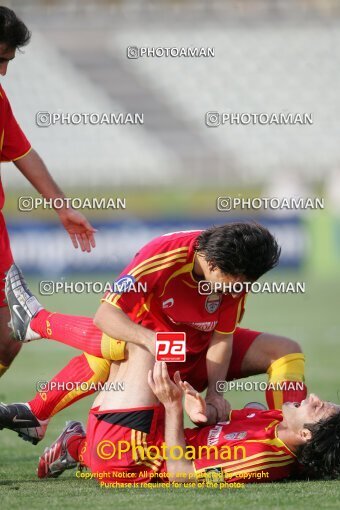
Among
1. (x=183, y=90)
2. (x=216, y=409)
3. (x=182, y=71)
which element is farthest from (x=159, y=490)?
(x=182, y=71)

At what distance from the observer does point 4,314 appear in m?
5.45

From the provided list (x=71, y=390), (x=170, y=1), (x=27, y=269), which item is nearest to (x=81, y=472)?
(x=71, y=390)

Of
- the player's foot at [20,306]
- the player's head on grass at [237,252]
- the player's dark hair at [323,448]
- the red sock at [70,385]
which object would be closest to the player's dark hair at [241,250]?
the player's head on grass at [237,252]

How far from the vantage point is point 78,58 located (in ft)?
89.7

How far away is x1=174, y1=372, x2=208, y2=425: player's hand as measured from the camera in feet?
15.0

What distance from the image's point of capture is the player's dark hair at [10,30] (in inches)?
196

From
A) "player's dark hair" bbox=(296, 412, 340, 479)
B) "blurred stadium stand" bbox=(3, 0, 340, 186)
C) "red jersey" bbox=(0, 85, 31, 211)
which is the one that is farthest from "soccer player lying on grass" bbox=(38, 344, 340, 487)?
"blurred stadium stand" bbox=(3, 0, 340, 186)

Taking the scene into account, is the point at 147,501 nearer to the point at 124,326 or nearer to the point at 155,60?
the point at 124,326

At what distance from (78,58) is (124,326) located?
23560mm

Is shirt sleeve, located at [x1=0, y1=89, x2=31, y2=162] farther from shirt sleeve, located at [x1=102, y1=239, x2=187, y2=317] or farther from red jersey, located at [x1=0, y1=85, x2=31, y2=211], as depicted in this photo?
shirt sleeve, located at [x1=102, y1=239, x2=187, y2=317]

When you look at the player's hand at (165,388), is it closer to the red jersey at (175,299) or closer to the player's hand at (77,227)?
the red jersey at (175,299)

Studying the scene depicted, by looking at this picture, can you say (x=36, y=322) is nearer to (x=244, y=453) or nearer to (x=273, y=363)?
(x=273, y=363)

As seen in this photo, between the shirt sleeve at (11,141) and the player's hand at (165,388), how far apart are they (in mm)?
1686

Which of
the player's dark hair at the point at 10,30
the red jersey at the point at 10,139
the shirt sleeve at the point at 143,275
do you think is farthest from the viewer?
the red jersey at the point at 10,139
